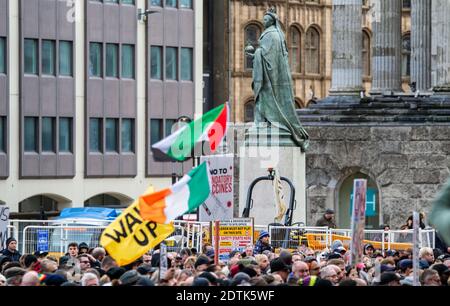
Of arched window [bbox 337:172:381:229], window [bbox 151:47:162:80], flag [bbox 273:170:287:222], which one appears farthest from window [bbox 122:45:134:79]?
flag [bbox 273:170:287:222]

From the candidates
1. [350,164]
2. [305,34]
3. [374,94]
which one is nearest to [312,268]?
[350,164]

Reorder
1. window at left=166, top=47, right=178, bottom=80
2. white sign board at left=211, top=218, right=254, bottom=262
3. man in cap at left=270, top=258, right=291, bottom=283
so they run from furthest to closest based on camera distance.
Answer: window at left=166, top=47, right=178, bottom=80 → white sign board at left=211, top=218, right=254, bottom=262 → man in cap at left=270, top=258, right=291, bottom=283

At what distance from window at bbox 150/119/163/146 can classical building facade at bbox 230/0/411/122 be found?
2930cm

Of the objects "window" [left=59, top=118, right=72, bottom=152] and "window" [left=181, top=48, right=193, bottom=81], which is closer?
"window" [left=59, top=118, right=72, bottom=152]

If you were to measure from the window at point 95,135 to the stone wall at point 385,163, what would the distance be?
78.0ft

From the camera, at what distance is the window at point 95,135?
75.4 m

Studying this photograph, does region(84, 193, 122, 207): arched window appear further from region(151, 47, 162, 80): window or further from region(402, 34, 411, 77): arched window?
region(402, 34, 411, 77): arched window

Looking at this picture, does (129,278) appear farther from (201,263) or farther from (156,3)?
(156,3)

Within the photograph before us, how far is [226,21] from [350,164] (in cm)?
5598

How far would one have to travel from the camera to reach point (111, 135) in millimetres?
76375

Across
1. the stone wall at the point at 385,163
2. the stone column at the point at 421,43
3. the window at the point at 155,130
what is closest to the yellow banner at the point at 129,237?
the stone wall at the point at 385,163

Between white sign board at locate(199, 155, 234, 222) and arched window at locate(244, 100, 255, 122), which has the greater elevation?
arched window at locate(244, 100, 255, 122)

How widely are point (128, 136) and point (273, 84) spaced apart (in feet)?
129

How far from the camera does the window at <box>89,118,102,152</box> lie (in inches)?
2970
